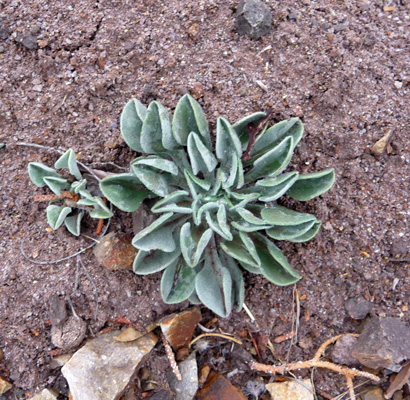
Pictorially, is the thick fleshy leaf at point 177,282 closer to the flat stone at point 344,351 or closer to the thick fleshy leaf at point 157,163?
the thick fleshy leaf at point 157,163

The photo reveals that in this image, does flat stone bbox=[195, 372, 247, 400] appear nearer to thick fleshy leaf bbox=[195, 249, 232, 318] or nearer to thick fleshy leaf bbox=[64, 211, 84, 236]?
thick fleshy leaf bbox=[195, 249, 232, 318]

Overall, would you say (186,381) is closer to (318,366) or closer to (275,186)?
(318,366)

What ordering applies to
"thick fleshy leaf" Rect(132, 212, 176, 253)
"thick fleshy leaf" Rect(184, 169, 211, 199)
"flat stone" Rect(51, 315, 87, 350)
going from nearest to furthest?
"thick fleshy leaf" Rect(132, 212, 176, 253), "thick fleshy leaf" Rect(184, 169, 211, 199), "flat stone" Rect(51, 315, 87, 350)

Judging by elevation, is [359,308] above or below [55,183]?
below

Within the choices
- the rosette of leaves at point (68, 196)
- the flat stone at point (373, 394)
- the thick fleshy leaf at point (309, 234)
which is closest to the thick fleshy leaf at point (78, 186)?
the rosette of leaves at point (68, 196)

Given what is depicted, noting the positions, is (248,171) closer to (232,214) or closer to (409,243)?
(232,214)

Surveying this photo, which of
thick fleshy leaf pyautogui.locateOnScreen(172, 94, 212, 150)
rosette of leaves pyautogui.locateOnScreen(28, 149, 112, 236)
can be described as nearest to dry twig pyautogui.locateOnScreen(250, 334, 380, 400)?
rosette of leaves pyautogui.locateOnScreen(28, 149, 112, 236)

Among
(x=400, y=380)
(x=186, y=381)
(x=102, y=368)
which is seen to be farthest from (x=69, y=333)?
(x=400, y=380)
